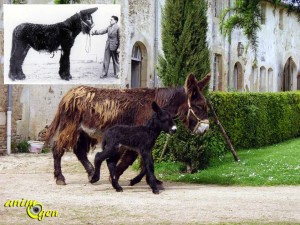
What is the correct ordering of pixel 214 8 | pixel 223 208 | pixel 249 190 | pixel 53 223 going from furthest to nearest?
pixel 214 8 → pixel 249 190 → pixel 223 208 → pixel 53 223

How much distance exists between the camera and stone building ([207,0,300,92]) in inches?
990

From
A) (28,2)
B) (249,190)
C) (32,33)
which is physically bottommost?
(249,190)

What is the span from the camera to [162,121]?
1022 cm

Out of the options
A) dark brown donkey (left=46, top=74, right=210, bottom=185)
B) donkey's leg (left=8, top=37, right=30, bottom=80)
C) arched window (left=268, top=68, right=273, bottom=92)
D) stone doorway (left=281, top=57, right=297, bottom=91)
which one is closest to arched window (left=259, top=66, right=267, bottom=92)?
arched window (left=268, top=68, right=273, bottom=92)

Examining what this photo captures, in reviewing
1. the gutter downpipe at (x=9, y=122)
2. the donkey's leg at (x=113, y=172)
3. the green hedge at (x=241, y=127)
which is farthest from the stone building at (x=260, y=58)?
the donkey's leg at (x=113, y=172)

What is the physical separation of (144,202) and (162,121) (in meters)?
1.76

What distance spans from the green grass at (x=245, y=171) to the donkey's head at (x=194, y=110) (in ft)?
4.56

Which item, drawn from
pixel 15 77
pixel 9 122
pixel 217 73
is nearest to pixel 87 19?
pixel 15 77

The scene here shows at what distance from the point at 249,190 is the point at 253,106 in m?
6.93

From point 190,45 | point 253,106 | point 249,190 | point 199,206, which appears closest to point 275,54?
point 253,106

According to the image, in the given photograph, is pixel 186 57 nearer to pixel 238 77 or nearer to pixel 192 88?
pixel 192 88

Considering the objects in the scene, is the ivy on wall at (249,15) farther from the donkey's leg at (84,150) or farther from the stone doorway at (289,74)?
the stone doorway at (289,74)

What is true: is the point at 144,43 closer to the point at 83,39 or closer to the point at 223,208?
the point at 83,39

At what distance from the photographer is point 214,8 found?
81.3 feet
